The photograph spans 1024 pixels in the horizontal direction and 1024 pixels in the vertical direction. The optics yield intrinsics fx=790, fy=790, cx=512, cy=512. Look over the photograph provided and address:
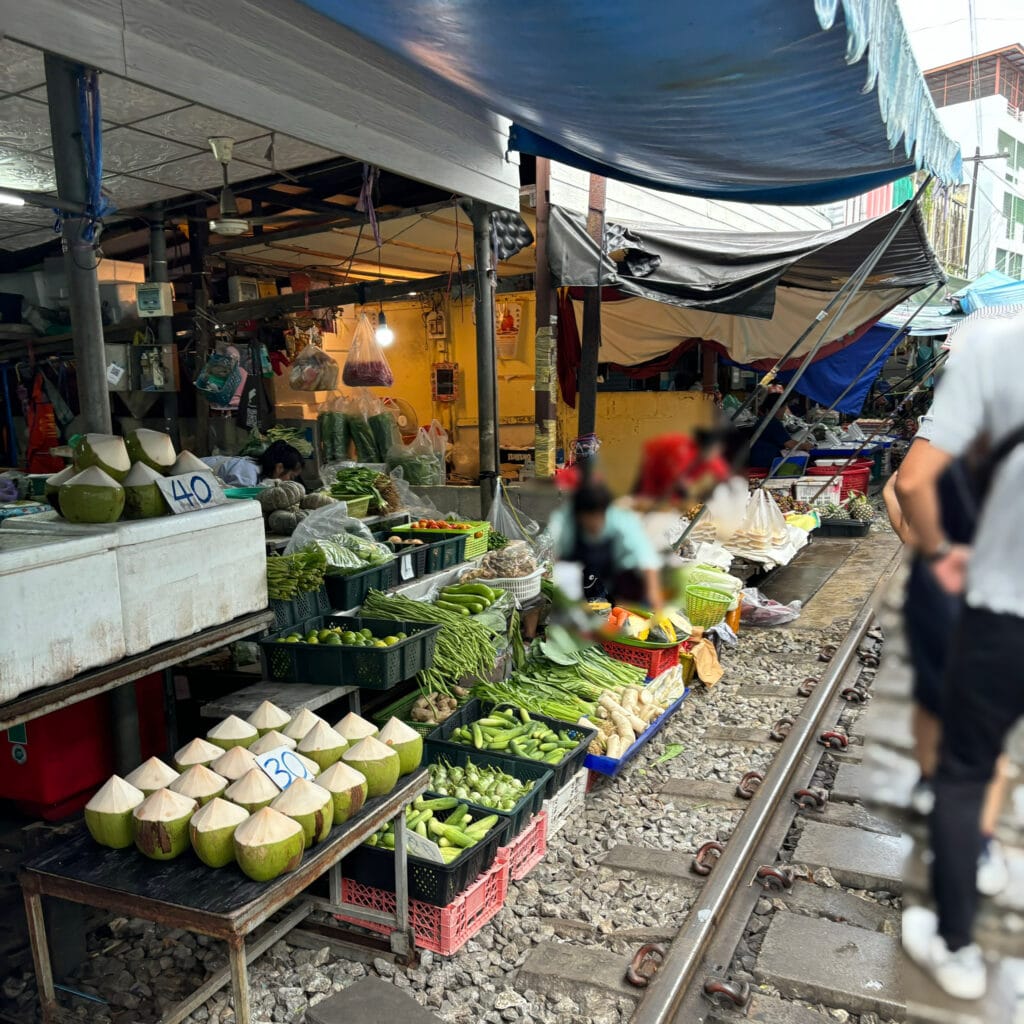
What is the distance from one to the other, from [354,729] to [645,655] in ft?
8.42

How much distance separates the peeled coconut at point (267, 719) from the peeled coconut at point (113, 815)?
0.65 m

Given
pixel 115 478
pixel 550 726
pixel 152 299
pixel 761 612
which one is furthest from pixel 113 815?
pixel 761 612

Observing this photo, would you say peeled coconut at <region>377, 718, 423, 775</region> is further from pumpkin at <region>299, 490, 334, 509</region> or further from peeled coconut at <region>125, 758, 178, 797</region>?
pumpkin at <region>299, 490, 334, 509</region>

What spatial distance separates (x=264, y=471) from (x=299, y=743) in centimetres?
367

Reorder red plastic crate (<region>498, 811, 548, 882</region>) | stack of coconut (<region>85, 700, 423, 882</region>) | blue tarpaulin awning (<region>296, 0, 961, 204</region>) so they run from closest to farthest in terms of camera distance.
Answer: blue tarpaulin awning (<region>296, 0, 961, 204</region>) → stack of coconut (<region>85, 700, 423, 882</region>) → red plastic crate (<region>498, 811, 548, 882</region>)

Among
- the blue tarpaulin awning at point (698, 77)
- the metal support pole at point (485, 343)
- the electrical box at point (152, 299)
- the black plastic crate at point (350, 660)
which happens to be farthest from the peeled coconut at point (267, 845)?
the metal support pole at point (485, 343)

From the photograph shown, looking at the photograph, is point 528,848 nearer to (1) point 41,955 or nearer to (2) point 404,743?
(2) point 404,743

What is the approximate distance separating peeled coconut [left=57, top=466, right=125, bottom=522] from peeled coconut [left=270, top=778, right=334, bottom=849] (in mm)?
1200

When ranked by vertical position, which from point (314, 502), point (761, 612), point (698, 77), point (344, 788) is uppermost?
point (698, 77)

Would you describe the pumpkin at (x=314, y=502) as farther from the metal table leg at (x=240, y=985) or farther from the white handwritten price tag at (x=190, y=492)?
the metal table leg at (x=240, y=985)

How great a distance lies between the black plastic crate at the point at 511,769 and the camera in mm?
3709

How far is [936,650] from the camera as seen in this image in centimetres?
56

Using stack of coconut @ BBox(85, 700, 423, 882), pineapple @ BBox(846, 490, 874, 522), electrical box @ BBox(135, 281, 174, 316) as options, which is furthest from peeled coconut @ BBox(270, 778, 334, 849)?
pineapple @ BBox(846, 490, 874, 522)

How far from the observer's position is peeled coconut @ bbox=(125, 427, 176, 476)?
3217mm
